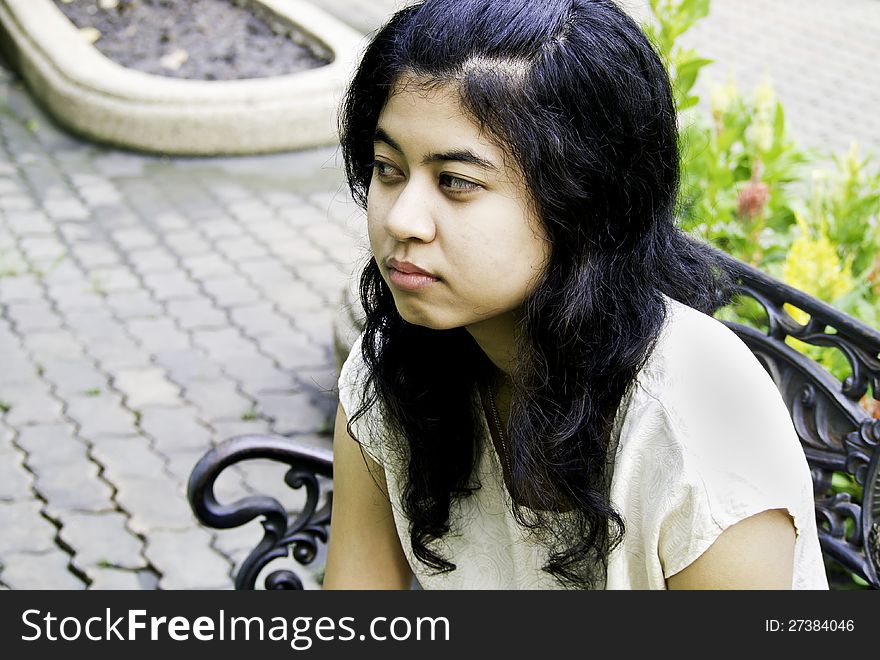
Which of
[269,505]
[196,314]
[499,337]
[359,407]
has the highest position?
[499,337]

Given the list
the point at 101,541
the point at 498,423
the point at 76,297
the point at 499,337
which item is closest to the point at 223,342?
the point at 76,297

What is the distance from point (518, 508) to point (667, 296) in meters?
0.41

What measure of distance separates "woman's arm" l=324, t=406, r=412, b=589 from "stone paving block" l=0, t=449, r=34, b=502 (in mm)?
1935

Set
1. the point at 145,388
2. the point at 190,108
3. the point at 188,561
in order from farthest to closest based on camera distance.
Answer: the point at 190,108, the point at 145,388, the point at 188,561

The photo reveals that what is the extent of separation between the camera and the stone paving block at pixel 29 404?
4031 mm

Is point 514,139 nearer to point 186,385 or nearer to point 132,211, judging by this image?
point 186,385

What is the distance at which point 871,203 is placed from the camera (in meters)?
3.00

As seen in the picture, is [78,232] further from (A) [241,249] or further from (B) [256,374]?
(B) [256,374]

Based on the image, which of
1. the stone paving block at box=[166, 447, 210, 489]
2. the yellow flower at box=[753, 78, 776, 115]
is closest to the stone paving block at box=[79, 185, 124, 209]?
the stone paving block at box=[166, 447, 210, 489]

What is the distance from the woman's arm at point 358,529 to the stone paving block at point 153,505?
1.61 m

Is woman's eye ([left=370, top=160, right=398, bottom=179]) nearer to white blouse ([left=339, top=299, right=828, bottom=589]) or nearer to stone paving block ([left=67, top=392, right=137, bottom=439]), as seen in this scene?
white blouse ([left=339, top=299, right=828, bottom=589])

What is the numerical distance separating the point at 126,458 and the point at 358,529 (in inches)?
80.3

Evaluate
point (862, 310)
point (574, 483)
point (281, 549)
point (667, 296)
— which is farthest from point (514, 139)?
point (862, 310)

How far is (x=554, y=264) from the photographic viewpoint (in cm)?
162
